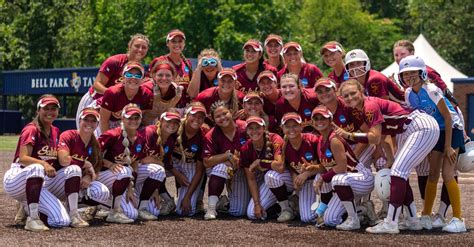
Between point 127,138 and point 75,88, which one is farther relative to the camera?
point 75,88

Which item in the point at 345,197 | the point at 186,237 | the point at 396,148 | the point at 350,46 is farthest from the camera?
the point at 350,46

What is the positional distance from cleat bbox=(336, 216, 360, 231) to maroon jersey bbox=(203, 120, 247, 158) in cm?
171

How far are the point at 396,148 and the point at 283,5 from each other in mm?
39623

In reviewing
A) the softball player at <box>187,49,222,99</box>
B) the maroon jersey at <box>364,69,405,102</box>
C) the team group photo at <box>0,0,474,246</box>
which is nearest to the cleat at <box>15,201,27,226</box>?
the team group photo at <box>0,0,474,246</box>

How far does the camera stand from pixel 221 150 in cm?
1019

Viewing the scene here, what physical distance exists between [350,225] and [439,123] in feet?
4.72

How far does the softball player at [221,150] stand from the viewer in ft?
33.0

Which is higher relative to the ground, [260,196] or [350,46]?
[350,46]

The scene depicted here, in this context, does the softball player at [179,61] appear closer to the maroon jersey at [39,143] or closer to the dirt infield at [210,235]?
the dirt infield at [210,235]

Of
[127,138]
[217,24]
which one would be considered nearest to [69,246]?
[127,138]

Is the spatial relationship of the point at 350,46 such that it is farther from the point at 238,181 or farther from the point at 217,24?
the point at 238,181

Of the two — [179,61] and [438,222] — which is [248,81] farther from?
[438,222]

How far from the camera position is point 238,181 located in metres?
10.5

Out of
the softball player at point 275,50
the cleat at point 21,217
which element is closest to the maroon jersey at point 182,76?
the softball player at point 275,50
